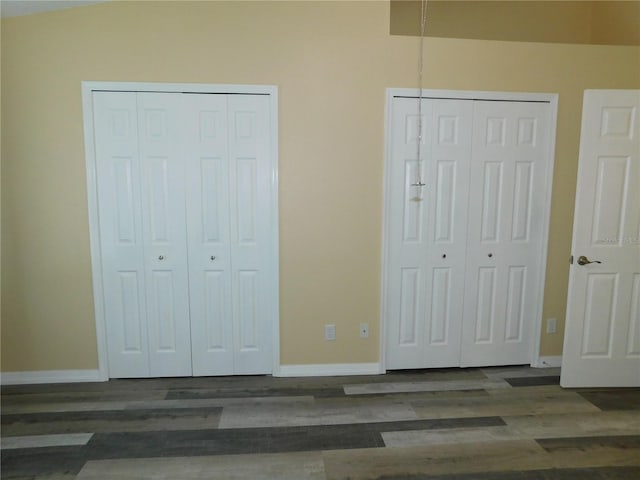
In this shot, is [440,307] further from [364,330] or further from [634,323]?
[634,323]

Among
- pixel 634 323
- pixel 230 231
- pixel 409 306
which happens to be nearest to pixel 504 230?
pixel 409 306

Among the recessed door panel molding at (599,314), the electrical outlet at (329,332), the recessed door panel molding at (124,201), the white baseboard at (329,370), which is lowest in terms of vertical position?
the white baseboard at (329,370)

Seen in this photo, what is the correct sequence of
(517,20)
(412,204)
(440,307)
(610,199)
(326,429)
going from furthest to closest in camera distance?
(517,20) < (440,307) < (412,204) < (610,199) < (326,429)

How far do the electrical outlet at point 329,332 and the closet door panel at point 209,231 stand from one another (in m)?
0.71

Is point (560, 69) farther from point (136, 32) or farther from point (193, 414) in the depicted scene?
point (193, 414)

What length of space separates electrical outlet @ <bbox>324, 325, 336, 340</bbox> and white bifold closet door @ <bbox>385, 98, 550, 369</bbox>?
437mm

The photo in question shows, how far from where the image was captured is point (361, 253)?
2.67 metres

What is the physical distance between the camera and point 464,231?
272 cm

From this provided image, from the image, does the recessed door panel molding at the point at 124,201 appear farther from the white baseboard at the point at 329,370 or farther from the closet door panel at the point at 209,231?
the white baseboard at the point at 329,370

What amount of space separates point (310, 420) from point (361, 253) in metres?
1.17

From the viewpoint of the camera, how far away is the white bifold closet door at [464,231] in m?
2.62

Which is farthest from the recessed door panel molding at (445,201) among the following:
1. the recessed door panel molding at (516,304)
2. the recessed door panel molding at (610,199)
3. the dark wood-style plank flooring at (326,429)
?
the dark wood-style plank flooring at (326,429)

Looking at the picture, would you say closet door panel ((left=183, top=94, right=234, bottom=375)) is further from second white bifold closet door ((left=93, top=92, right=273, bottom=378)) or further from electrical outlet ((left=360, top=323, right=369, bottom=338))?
electrical outlet ((left=360, top=323, right=369, bottom=338))

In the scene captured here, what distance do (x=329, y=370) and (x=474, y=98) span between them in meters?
2.27
